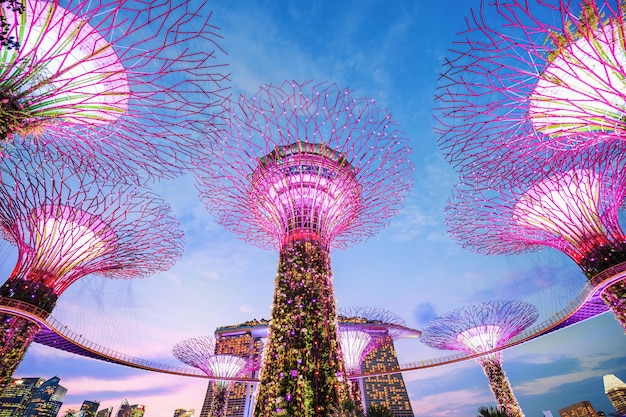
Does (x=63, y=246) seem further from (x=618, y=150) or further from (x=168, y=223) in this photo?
(x=618, y=150)

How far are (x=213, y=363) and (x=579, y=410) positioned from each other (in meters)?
121

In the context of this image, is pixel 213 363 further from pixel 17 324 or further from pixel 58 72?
pixel 58 72

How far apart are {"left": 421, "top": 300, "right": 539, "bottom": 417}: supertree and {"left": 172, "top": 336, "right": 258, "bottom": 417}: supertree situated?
1758cm

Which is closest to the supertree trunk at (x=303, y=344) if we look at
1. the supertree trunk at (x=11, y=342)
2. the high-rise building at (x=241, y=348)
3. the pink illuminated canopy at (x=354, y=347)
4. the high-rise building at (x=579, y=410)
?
the supertree trunk at (x=11, y=342)

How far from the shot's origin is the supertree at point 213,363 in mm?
28016

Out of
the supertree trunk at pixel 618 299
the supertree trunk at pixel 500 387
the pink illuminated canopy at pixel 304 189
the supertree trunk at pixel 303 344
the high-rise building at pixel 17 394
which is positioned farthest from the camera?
the high-rise building at pixel 17 394

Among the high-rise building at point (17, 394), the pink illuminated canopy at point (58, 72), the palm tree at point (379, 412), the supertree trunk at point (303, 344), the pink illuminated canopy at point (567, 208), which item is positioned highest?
the high-rise building at point (17, 394)

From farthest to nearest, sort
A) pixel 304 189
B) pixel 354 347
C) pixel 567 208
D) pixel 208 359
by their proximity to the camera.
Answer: pixel 208 359
pixel 354 347
pixel 567 208
pixel 304 189

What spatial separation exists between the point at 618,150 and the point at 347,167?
434 inches

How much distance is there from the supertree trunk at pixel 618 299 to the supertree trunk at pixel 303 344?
13049mm

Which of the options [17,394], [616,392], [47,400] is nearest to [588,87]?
[616,392]

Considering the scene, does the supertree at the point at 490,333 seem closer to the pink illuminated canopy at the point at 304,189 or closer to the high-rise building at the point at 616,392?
the pink illuminated canopy at the point at 304,189

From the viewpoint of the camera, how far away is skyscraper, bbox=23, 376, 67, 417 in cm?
15100

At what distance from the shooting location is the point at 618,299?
589 inches
